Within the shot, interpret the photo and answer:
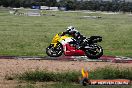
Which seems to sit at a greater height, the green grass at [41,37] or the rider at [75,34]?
the rider at [75,34]

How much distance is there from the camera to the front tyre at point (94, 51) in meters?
17.0

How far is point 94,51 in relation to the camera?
56.6ft

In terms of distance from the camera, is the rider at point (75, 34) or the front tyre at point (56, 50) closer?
the rider at point (75, 34)

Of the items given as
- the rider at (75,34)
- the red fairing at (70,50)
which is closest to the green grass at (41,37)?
the red fairing at (70,50)

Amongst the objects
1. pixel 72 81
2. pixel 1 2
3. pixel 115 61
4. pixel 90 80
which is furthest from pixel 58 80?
pixel 1 2

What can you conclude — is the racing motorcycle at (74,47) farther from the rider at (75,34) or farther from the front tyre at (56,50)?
the rider at (75,34)

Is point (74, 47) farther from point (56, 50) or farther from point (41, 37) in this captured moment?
point (41, 37)

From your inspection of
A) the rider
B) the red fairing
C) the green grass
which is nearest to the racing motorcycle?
the red fairing

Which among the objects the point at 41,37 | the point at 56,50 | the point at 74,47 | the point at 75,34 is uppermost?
the point at 75,34

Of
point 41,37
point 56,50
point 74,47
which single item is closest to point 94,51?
point 74,47

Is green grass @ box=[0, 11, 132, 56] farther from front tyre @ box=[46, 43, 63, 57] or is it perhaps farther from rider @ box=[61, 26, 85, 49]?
rider @ box=[61, 26, 85, 49]

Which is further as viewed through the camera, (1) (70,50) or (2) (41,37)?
(2) (41,37)

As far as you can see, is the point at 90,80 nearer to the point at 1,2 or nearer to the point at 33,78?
the point at 33,78

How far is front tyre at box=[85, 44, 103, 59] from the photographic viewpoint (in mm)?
17047
